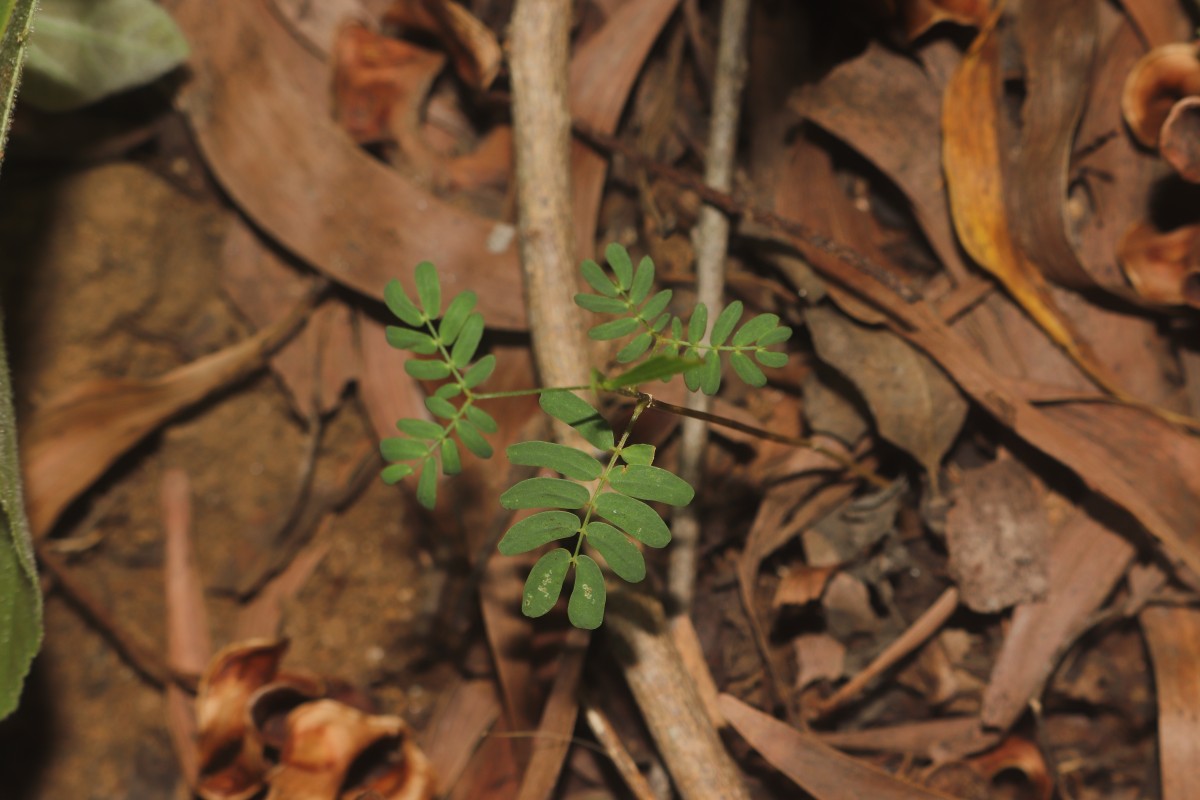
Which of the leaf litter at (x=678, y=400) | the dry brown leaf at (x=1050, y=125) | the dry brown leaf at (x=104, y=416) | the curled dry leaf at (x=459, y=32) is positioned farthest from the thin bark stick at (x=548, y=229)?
the dry brown leaf at (x=1050, y=125)

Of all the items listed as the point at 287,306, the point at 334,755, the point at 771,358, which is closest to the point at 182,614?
the point at 334,755

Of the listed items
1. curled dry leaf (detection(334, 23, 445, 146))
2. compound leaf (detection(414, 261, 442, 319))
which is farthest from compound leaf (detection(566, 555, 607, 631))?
curled dry leaf (detection(334, 23, 445, 146))

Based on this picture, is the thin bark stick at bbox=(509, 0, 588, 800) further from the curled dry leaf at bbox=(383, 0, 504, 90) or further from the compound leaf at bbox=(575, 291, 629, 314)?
the compound leaf at bbox=(575, 291, 629, 314)

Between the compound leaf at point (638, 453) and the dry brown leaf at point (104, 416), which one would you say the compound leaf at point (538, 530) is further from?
the dry brown leaf at point (104, 416)

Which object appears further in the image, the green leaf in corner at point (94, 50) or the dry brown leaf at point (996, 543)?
the green leaf in corner at point (94, 50)

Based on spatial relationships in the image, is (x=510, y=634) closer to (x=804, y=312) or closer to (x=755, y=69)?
(x=804, y=312)

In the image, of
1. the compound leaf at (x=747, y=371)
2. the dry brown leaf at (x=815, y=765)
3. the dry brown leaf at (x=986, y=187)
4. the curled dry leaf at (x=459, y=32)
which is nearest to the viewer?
the compound leaf at (x=747, y=371)
